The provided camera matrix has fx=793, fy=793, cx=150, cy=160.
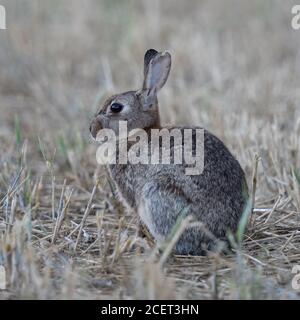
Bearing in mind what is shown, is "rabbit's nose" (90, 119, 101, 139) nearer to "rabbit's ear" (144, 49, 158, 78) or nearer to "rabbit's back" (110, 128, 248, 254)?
"rabbit's ear" (144, 49, 158, 78)

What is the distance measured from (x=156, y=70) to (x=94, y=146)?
1.85 m

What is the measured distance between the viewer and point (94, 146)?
7.37 metres

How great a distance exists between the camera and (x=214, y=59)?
9.90 m

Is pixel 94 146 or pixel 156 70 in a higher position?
pixel 156 70

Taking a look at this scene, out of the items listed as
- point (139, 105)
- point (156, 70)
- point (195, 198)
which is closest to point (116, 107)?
point (139, 105)

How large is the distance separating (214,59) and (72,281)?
6257mm

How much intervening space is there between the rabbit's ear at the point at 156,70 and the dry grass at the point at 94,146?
2.74 ft

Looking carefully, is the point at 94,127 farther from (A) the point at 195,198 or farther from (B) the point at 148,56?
(A) the point at 195,198

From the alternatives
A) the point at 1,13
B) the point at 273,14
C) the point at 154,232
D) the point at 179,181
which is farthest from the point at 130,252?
the point at 273,14

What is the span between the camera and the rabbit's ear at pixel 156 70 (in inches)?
222

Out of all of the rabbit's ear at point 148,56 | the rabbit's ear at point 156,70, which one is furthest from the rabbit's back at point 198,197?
the rabbit's ear at point 148,56

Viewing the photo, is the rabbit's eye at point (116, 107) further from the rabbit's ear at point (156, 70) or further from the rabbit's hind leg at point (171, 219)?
the rabbit's hind leg at point (171, 219)

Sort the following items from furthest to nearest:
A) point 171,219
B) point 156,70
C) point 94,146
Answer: point 94,146, point 156,70, point 171,219
